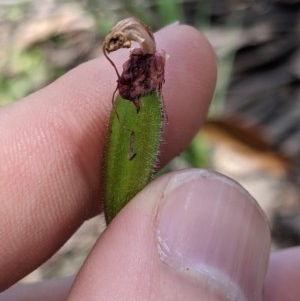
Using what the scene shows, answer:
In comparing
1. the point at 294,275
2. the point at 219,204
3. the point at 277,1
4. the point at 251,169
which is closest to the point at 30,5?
the point at 277,1

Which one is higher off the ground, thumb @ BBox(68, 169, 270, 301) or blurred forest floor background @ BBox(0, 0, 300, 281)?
thumb @ BBox(68, 169, 270, 301)

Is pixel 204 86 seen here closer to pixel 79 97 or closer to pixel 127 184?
pixel 79 97

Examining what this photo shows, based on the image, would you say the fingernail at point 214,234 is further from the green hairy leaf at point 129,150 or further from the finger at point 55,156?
the finger at point 55,156

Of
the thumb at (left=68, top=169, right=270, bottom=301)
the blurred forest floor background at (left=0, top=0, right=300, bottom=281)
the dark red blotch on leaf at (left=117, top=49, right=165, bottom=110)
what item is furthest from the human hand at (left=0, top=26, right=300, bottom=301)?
the blurred forest floor background at (left=0, top=0, right=300, bottom=281)

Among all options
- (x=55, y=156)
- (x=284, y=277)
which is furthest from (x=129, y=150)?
(x=284, y=277)

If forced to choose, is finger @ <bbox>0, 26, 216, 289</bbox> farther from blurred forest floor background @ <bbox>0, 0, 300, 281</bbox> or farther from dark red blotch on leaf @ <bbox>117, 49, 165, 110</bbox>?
blurred forest floor background @ <bbox>0, 0, 300, 281</bbox>

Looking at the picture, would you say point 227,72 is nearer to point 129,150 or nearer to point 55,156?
point 55,156
